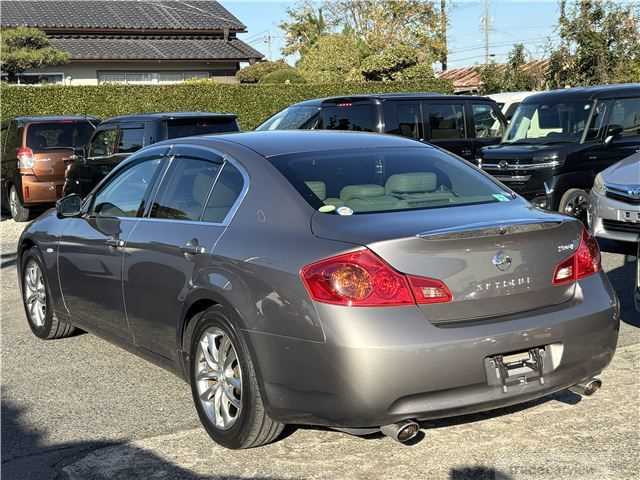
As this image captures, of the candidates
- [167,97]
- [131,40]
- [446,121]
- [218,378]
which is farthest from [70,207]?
[131,40]

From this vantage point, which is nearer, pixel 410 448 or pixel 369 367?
pixel 369 367

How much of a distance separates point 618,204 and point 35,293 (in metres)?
5.82

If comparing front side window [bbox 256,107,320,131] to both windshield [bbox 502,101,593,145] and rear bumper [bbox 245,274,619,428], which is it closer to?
windshield [bbox 502,101,593,145]

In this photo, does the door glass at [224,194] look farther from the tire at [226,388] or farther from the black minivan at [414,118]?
the black minivan at [414,118]

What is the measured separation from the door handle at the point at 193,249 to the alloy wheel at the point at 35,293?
7.89 feet

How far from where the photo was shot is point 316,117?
12914mm

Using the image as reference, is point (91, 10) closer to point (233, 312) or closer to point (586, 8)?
point (586, 8)

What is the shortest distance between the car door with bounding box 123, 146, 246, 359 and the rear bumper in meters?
0.76

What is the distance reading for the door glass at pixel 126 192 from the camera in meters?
5.52

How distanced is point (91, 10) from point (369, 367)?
115ft

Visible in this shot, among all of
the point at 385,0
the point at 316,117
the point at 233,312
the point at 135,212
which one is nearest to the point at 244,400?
the point at 233,312

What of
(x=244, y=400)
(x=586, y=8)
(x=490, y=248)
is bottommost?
(x=244, y=400)

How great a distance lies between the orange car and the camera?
46.6 feet

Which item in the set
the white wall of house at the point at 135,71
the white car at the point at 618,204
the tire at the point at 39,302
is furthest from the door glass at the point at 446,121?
the white wall of house at the point at 135,71
